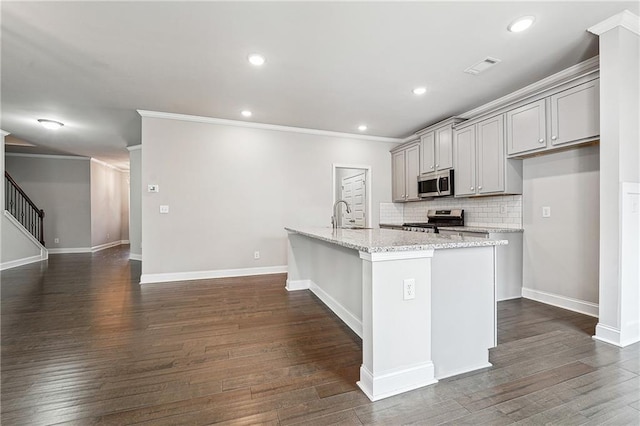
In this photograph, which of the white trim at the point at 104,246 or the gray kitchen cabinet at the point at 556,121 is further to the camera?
the white trim at the point at 104,246

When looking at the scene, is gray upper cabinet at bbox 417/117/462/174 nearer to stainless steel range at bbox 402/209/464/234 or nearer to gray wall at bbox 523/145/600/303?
stainless steel range at bbox 402/209/464/234

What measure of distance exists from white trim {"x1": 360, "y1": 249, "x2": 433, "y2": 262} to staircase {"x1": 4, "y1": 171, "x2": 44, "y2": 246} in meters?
8.81

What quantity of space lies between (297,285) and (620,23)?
160 inches

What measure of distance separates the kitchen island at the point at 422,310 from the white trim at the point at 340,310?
1.84 ft

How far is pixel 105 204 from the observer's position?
29.8 ft

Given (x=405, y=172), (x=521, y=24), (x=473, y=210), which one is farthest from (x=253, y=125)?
(x=473, y=210)

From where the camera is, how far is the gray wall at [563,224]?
2965 mm

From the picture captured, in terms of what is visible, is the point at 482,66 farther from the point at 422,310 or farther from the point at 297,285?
the point at 297,285

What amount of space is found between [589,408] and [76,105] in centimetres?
623

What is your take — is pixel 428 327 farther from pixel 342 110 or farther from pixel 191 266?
pixel 191 266

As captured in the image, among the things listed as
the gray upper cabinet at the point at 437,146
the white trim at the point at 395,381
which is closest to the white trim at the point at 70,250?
the gray upper cabinet at the point at 437,146

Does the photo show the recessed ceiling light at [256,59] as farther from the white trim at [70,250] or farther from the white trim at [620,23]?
the white trim at [70,250]

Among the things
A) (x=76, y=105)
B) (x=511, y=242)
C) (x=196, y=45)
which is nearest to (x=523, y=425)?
(x=511, y=242)

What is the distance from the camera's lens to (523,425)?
1405 mm
